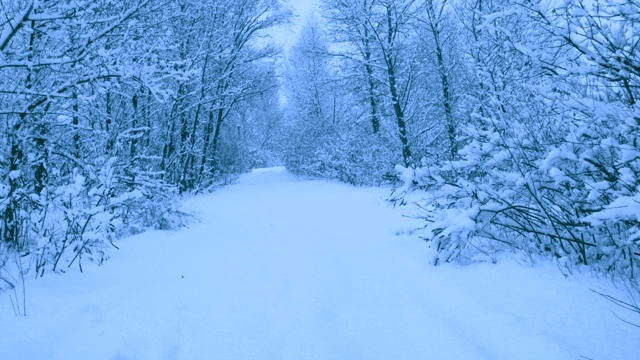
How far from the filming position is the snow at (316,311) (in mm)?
1880

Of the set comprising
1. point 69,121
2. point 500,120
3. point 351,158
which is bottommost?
point 351,158

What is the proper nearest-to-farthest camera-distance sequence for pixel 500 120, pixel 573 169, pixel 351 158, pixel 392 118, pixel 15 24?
Answer: pixel 573 169
pixel 15 24
pixel 500 120
pixel 392 118
pixel 351 158

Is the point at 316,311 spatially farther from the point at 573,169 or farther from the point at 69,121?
the point at 69,121

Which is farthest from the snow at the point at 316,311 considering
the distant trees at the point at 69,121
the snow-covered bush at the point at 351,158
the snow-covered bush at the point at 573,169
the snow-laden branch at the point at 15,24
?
the snow-covered bush at the point at 351,158

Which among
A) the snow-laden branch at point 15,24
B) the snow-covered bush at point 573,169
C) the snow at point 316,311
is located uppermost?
the snow-laden branch at point 15,24

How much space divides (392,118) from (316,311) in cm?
1076

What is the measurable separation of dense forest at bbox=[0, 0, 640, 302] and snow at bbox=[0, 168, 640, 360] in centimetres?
38

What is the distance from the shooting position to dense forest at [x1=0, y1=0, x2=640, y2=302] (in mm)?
2389

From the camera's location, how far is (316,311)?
250 centimetres

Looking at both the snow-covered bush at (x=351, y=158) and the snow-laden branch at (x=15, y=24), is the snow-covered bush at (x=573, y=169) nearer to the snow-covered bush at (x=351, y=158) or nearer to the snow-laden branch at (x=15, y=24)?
the snow-laden branch at (x=15, y=24)

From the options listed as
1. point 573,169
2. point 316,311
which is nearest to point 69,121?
point 316,311

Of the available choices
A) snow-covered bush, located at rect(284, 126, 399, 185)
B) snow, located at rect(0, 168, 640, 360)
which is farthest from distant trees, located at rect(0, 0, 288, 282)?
snow-covered bush, located at rect(284, 126, 399, 185)

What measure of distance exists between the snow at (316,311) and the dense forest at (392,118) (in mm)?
383

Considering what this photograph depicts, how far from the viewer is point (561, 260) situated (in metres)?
2.42
